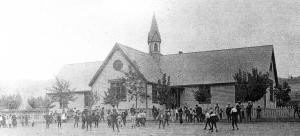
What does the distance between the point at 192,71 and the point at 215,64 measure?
8.92 feet

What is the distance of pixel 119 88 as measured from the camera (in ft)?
139

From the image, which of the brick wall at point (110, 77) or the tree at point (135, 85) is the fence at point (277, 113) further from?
the brick wall at point (110, 77)

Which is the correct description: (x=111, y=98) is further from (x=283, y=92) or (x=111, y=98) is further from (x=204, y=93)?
(x=283, y=92)

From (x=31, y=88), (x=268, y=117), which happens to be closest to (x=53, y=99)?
(x=268, y=117)

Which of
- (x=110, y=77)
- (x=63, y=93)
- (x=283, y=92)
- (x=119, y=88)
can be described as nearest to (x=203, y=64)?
(x=283, y=92)

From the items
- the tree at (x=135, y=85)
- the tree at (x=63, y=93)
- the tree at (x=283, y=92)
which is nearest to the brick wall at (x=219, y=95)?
the tree at (x=135, y=85)

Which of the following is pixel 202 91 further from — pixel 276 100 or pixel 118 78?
pixel 276 100

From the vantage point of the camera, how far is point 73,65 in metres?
54.9

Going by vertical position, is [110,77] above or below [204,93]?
above

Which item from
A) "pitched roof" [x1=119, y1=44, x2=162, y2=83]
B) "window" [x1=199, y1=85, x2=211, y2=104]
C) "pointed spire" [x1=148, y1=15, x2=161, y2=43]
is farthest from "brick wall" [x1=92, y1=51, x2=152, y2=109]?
"pointed spire" [x1=148, y1=15, x2=161, y2=43]

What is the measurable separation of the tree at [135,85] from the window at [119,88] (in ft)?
3.96

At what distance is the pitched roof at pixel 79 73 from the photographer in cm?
4885

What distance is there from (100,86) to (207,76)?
39.9 ft

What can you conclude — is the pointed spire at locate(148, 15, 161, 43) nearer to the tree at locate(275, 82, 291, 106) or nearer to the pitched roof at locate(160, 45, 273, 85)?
the pitched roof at locate(160, 45, 273, 85)
